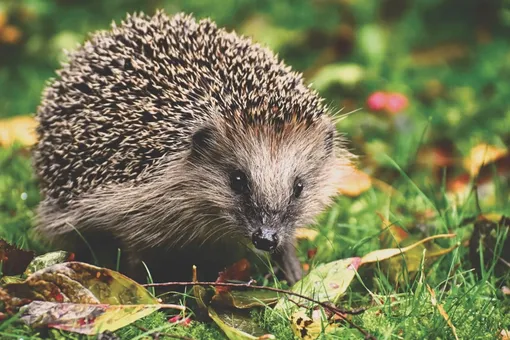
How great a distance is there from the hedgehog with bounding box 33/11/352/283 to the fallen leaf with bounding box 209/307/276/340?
0.32 m

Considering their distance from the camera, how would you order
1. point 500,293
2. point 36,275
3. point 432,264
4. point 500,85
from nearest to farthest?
1. point 36,275
2. point 500,293
3. point 432,264
4. point 500,85

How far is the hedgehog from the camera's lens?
2670 mm

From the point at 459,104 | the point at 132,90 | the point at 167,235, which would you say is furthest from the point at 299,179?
the point at 459,104

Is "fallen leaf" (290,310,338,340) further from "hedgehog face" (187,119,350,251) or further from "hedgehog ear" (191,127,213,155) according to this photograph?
"hedgehog ear" (191,127,213,155)

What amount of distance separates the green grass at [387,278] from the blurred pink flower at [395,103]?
672 mm

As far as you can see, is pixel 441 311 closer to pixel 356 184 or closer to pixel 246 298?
pixel 246 298

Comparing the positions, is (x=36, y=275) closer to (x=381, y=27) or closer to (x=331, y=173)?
(x=331, y=173)

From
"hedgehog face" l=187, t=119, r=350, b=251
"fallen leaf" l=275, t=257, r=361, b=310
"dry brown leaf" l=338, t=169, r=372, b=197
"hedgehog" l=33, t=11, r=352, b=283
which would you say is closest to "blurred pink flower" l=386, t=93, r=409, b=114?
"dry brown leaf" l=338, t=169, r=372, b=197

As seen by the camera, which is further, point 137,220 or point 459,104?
point 459,104

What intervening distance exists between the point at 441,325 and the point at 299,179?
2.69 feet

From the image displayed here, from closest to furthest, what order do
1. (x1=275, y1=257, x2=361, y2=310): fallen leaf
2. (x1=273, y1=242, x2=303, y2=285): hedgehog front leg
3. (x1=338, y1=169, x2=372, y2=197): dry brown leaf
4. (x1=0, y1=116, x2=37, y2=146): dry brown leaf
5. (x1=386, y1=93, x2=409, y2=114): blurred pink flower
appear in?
(x1=275, y1=257, x2=361, y2=310): fallen leaf, (x1=273, y1=242, x2=303, y2=285): hedgehog front leg, (x1=338, y1=169, x2=372, y2=197): dry brown leaf, (x1=0, y1=116, x2=37, y2=146): dry brown leaf, (x1=386, y1=93, x2=409, y2=114): blurred pink flower

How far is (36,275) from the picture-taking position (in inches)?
82.4

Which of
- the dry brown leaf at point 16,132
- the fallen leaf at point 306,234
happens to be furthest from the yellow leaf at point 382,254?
the dry brown leaf at point 16,132

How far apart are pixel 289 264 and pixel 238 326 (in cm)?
64
